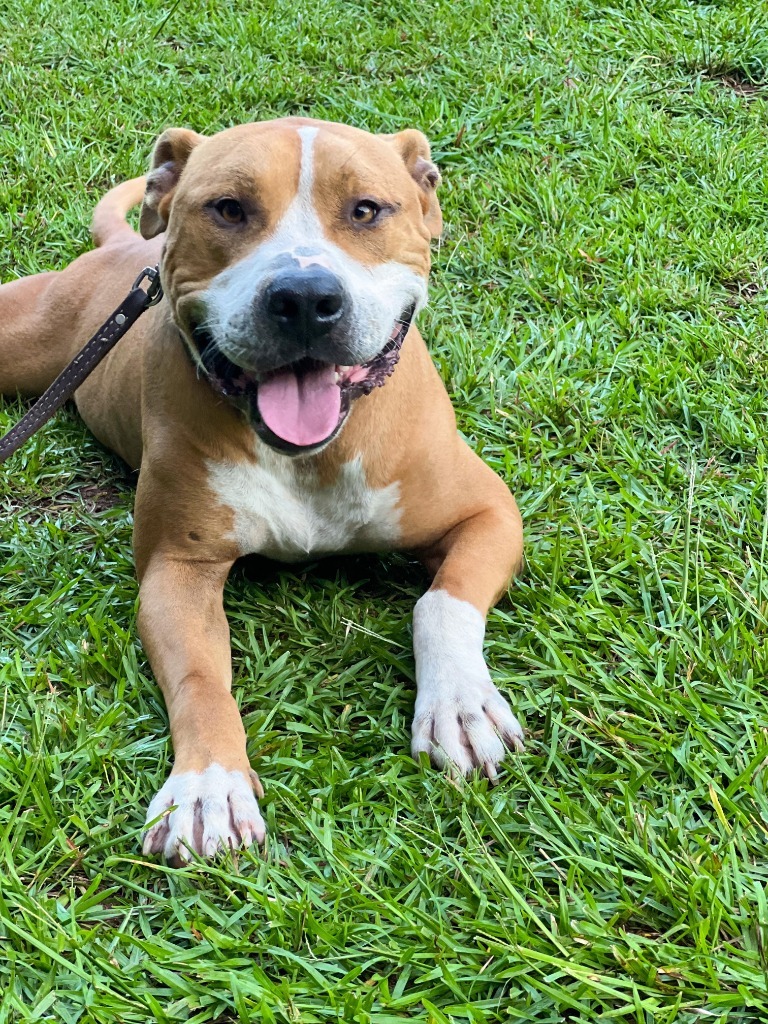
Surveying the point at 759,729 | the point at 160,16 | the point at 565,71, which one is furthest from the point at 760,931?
the point at 160,16

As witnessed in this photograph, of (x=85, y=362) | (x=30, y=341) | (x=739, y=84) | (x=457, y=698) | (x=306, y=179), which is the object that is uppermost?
(x=306, y=179)

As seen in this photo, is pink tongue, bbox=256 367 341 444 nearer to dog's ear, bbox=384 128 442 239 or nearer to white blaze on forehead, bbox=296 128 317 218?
white blaze on forehead, bbox=296 128 317 218

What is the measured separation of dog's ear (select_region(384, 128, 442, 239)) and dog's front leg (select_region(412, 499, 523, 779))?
2.84ft

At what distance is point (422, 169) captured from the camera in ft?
10.9

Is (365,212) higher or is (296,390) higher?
(365,212)

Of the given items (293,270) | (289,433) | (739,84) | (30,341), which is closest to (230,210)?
(293,270)

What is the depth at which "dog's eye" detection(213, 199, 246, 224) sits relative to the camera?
9.35 ft

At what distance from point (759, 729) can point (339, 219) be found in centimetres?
167

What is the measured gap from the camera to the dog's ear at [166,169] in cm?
320

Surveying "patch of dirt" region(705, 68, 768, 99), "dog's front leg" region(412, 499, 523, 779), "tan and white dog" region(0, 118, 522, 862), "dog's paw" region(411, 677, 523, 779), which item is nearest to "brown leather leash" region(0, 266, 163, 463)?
"tan and white dog" region(0, 118, 522, 862)

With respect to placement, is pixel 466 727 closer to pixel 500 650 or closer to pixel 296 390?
pixel 500 650

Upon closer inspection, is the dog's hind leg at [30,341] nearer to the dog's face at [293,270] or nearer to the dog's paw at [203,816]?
the dog's face at [293,270]

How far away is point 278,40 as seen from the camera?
251 inches

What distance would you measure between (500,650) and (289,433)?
85cm
